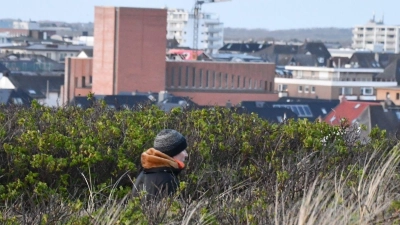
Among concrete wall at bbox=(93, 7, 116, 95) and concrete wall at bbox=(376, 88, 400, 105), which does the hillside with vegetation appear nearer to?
concrete wall at bbox=(376, 88, 400, 105)

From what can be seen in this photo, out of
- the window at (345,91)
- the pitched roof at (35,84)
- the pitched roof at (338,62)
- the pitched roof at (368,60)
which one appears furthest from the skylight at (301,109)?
the pitched roof at (368,60)

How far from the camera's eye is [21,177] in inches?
324

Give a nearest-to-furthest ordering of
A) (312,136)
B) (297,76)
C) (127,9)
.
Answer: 1. (312,136)
2. (127,9)
3. (297,76)

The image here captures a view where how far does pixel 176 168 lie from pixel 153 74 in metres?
92.6

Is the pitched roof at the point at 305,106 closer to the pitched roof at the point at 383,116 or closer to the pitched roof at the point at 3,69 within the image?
the pitched roof at the point at 383,116

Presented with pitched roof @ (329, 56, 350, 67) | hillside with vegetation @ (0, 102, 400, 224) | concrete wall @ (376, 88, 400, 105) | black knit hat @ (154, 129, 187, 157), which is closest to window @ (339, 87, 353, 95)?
pitched roof @ (329, 56, 350, 67)

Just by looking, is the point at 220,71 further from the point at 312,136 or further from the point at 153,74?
the point at 312,136

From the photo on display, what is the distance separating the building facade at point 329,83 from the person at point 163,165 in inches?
4233

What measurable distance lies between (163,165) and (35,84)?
88768mm

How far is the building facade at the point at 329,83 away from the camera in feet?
389

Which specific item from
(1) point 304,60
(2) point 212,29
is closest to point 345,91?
(1) point 304,60

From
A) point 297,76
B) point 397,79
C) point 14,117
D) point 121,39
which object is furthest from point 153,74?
point 14,117

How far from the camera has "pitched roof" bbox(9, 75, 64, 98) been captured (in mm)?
90387

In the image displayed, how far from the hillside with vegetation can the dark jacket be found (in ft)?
0.32
